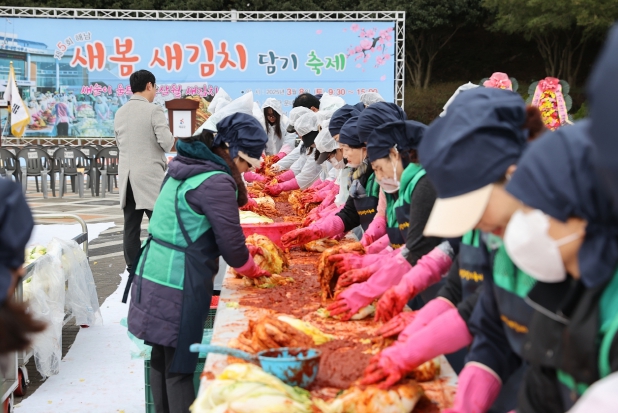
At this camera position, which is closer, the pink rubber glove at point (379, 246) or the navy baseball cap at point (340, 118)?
the pink rubber glove at point (379, 246)

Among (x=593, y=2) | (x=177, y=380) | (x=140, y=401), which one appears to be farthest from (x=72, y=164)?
(x=593, y=2)

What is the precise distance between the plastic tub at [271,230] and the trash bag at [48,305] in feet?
4.63

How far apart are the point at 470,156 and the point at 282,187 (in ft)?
18.2

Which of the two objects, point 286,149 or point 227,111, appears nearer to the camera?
point 227,111

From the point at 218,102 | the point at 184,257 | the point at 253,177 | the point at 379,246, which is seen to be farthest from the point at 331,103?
the point at 184,257

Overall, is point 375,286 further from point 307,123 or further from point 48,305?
point 307,123

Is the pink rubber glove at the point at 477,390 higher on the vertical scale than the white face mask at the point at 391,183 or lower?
lower

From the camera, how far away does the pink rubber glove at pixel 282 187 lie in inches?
283

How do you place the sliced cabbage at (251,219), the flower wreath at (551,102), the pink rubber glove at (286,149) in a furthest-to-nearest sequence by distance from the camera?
1. the pink rubber glove at (286,149)
2. the flower wreath at (551,102)
3. the sliced cabbage at (251,219)

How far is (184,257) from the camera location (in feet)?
10.5

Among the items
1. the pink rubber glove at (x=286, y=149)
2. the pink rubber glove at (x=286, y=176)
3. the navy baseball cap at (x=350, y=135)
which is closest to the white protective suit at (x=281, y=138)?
the pink rubber glove at (x=286, y=149)

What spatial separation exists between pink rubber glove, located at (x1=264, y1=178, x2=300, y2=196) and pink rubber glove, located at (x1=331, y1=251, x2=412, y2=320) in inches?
168

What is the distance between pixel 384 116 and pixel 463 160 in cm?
181

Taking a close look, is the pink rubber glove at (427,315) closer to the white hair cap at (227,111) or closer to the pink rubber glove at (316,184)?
the white hair cap at (227,111)
